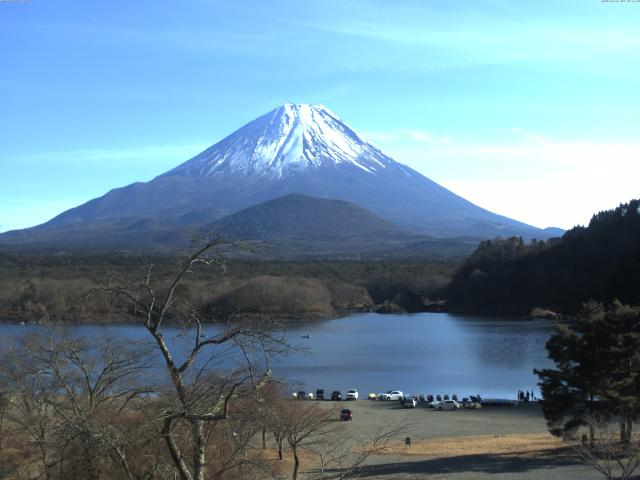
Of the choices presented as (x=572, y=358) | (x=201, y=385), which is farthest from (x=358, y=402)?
(x=201, y=385)

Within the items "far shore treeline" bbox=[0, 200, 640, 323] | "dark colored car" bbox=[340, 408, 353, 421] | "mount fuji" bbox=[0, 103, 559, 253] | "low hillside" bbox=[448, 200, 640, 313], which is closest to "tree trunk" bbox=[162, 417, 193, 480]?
"dark colored car" bbox=[340, 408, 353, 421]

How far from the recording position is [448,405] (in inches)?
749

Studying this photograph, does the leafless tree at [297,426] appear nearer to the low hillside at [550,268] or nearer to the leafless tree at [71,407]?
the leafless tree at [71,407]

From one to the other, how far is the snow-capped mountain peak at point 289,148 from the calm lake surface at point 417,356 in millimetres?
88385

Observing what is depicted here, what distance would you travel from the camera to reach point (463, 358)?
92.1ft

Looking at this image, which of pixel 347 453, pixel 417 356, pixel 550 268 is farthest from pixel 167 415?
pixel 550 268

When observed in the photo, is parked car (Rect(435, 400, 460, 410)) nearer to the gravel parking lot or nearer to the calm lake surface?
the gravel parking lot

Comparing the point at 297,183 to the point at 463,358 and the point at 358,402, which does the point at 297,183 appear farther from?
the point at 358,402

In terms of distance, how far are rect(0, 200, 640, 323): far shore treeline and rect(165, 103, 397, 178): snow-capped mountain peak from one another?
70.3 meters

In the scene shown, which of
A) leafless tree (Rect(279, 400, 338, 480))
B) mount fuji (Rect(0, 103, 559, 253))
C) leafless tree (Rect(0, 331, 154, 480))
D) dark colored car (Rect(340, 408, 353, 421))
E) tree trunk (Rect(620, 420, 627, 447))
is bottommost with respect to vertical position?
dark colored car (Rect(340, 408, 353, 421))

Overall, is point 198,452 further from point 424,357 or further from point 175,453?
point 424,357

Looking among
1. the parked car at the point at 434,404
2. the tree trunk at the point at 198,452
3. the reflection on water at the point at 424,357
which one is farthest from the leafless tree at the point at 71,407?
the parked car at the point at 434,404

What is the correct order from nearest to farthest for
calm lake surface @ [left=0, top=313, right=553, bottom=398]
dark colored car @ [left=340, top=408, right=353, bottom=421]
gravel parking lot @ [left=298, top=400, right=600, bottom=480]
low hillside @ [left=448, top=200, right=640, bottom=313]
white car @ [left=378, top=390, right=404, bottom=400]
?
gravel parking lot @ [left=298, top=400, right=600, bottom=480]
dark colored car @ [left=340, top=408, right=353, bottom=421]
white car @ [left=378, top=390, right=404, bottom=400]
calm lake surface @ [left=0, top=313, right=553, bottom=398]
low hillside @ [left=448, top=200, right=640, bottom=313]

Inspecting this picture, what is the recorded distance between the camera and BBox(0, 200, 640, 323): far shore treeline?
4072 centimetres
